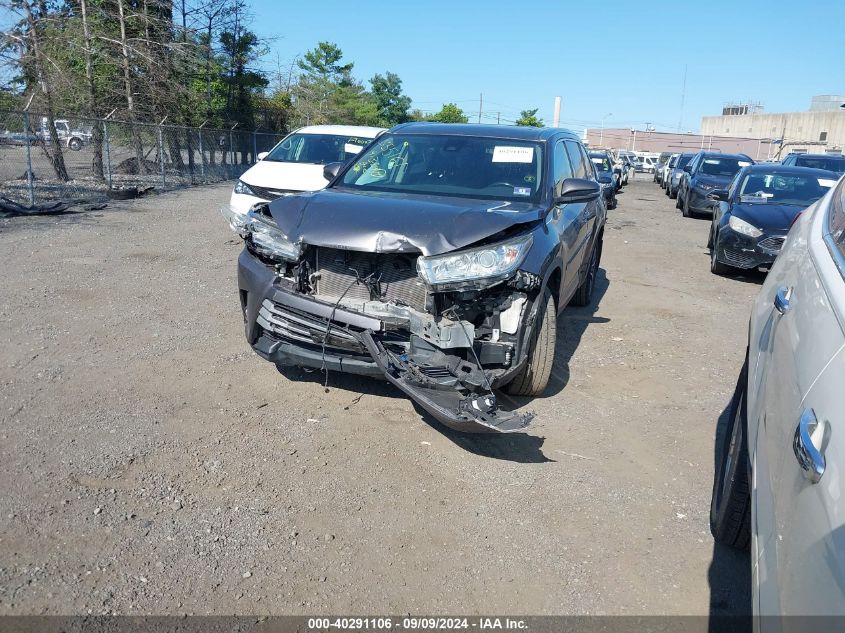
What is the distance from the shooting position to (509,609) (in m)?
2.88

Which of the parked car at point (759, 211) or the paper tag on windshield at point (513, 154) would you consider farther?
the parked car at point (759, 211)

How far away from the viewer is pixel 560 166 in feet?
19.6

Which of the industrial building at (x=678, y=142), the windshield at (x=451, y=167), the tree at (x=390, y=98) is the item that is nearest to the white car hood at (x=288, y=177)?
the windshield at (x=451, y=167)

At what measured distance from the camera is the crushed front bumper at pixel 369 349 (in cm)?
389

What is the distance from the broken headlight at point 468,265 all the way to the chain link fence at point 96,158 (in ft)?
38.8

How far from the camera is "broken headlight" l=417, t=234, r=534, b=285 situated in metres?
4.08

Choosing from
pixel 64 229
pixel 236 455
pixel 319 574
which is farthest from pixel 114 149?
pixel 319 574

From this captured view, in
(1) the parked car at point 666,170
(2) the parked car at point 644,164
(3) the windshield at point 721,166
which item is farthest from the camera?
(2) the parked car at point 644,164

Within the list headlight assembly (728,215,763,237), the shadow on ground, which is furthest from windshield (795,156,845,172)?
the shadow on ground

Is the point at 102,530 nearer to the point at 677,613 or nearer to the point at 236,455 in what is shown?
the point at 236,455

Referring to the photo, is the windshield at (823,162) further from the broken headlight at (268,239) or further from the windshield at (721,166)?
the broken headlight at (268,239)

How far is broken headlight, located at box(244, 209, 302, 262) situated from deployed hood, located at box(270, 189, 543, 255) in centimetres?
7

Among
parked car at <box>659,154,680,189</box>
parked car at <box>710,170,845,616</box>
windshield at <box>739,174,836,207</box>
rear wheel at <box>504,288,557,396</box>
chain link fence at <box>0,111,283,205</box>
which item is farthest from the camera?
parked car at <box>659,154,680,189</box>

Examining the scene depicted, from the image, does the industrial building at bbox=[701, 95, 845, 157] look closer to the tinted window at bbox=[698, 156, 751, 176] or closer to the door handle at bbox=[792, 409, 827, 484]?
the tinted window at bbox=[698, 156, 751, 176]
